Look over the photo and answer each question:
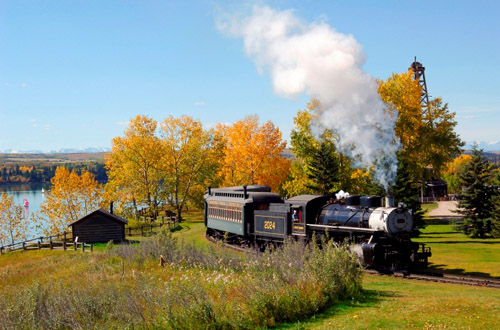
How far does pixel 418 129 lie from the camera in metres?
38.9

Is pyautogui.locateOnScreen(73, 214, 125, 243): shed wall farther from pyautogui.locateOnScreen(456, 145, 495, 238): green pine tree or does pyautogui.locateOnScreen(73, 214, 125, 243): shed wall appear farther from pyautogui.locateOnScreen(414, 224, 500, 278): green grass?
pyautogui.locateOnScreen(456, 145, 495, 238): green pine tree

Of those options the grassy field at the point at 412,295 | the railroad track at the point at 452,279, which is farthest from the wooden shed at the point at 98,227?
the railroad track at the point at 452,279

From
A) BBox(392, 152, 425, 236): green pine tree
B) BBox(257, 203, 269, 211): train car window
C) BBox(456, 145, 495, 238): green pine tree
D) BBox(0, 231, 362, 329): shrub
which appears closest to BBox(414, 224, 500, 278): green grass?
BBox(456, 145, 495, 238): green pine tree

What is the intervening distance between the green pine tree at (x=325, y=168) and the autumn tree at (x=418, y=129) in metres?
6.21

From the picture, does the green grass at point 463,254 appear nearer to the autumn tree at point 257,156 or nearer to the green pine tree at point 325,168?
the green pine tree at point 325,168

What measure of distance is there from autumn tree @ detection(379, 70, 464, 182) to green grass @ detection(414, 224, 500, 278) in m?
7.43

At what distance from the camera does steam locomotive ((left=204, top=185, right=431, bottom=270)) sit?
19484 mm

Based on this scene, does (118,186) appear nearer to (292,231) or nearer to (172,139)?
(172,139)

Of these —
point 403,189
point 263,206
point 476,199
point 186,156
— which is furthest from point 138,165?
point 476,199

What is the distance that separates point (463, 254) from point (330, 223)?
876cm

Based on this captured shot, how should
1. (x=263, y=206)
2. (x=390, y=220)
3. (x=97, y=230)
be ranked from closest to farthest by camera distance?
1. (x=390, y=220)
2. (x=263, y=206)
3. (x=97, y=230)

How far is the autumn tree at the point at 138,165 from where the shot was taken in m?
48.2

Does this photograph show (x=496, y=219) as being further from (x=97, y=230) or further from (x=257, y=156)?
(x=97, y=230)

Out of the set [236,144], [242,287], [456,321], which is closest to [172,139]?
[236,144]
